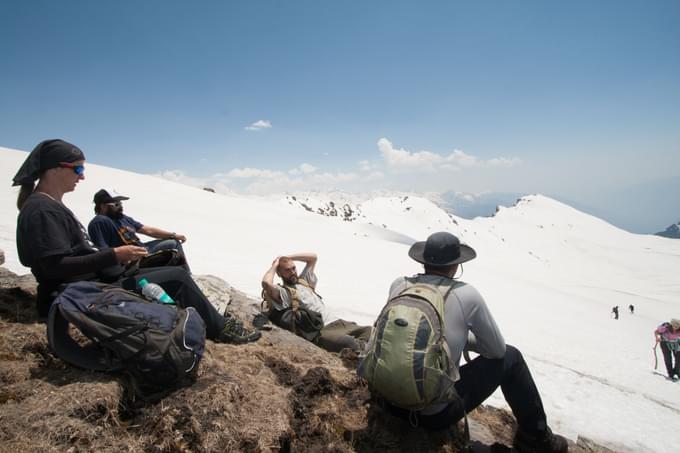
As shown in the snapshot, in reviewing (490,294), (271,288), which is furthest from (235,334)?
(490,294)

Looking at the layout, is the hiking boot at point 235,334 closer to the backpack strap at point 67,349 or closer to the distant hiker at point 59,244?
the distant hiker at point 59,244

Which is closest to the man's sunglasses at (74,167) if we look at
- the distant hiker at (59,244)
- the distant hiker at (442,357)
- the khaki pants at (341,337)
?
the distant hiker at (59,244)

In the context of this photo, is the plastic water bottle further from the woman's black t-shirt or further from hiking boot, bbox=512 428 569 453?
hiking boot, bbox=512 428 569 453

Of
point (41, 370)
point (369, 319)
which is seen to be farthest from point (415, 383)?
point (369, 319)

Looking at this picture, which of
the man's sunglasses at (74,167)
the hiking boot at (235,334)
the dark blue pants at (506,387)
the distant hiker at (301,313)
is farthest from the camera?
the distant hiker at (301,313)

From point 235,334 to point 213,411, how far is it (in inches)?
71.6

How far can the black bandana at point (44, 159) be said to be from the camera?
3.20 metres

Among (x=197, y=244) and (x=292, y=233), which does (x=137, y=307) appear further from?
(x=292, y=233)

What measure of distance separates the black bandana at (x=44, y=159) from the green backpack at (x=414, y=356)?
3.50 m

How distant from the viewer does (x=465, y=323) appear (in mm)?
2871

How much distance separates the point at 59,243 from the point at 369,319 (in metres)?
9.56

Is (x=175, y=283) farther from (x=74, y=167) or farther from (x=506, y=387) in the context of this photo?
(x=506, y=387)

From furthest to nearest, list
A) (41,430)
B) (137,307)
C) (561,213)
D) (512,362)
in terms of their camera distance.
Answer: (561,213) → (512,362) → (137,307) → (41,430)

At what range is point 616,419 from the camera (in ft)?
20.0
